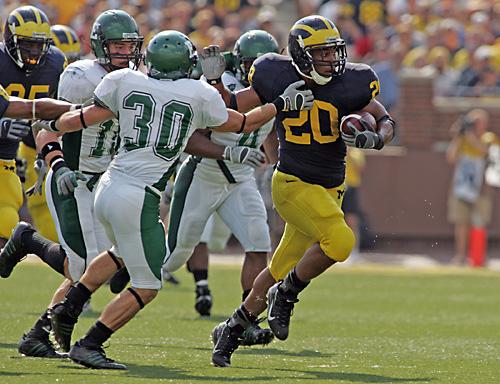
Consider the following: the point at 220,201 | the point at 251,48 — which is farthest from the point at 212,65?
the point at 220,201

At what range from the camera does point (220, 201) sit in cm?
867

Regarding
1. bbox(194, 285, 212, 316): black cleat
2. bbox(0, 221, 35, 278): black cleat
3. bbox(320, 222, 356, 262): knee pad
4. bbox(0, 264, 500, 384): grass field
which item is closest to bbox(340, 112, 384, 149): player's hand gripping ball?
bbox(320, 222, 356, 262): knee pad

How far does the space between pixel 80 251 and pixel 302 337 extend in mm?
1787

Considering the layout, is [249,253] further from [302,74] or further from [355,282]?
[355,282]

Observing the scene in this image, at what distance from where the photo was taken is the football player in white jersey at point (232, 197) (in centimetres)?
852

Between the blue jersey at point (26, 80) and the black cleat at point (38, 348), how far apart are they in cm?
155

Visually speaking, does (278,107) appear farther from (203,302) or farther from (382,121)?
(203,302)

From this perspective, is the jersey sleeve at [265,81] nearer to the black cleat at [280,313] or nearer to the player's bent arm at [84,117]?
the player's bent arm at [84,117]

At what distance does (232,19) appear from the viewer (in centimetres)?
1644

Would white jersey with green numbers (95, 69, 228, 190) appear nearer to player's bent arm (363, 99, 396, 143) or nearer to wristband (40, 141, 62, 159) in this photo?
wristband (40, 141, 62, 159)

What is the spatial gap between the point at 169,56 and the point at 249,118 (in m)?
0.60

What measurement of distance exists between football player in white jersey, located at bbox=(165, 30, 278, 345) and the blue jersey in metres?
1.13

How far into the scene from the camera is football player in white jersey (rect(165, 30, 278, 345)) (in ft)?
27.9

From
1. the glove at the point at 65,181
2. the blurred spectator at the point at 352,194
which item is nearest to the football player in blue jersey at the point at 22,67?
the glove at the point at 65,181
